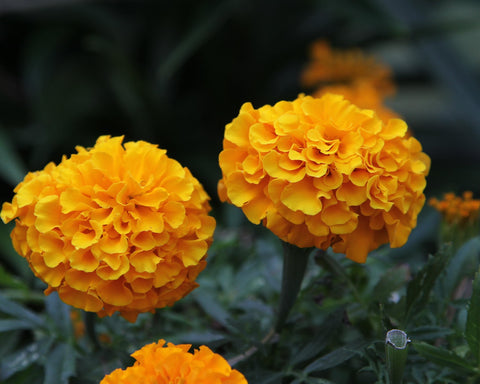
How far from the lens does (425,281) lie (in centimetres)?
54

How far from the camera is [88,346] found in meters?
0.70

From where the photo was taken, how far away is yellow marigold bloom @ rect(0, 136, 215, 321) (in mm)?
479

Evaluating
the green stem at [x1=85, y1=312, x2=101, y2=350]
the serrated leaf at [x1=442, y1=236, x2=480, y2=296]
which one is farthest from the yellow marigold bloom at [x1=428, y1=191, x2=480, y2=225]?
the green stem at [x1=85, y1=312, x2=101, y2=350]

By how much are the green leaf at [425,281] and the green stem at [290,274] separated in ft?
0.34

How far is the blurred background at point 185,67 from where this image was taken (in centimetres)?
153

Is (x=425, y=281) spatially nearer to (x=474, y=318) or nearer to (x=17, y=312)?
(x=474, y=318)

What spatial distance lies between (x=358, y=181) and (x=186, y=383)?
0.20m

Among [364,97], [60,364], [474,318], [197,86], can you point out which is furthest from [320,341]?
[197,86]

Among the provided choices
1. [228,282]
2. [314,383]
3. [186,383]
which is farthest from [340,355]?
[228,282]

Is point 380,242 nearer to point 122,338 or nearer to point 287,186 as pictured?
point 287,186

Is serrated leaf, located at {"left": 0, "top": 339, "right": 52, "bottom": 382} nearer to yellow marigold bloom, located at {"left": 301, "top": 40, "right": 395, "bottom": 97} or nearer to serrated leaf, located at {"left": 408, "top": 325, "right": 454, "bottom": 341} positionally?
serrated leaf, located at {"left": 408, "top": 325, "right": 454, "bottom": 341}

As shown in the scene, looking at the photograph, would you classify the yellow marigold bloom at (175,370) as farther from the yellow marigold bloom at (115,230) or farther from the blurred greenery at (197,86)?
the blurred greenery at (197,86)

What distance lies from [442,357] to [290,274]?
0.15 m

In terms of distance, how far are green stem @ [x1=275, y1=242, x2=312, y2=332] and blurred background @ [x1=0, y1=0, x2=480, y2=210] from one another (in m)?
0.93
